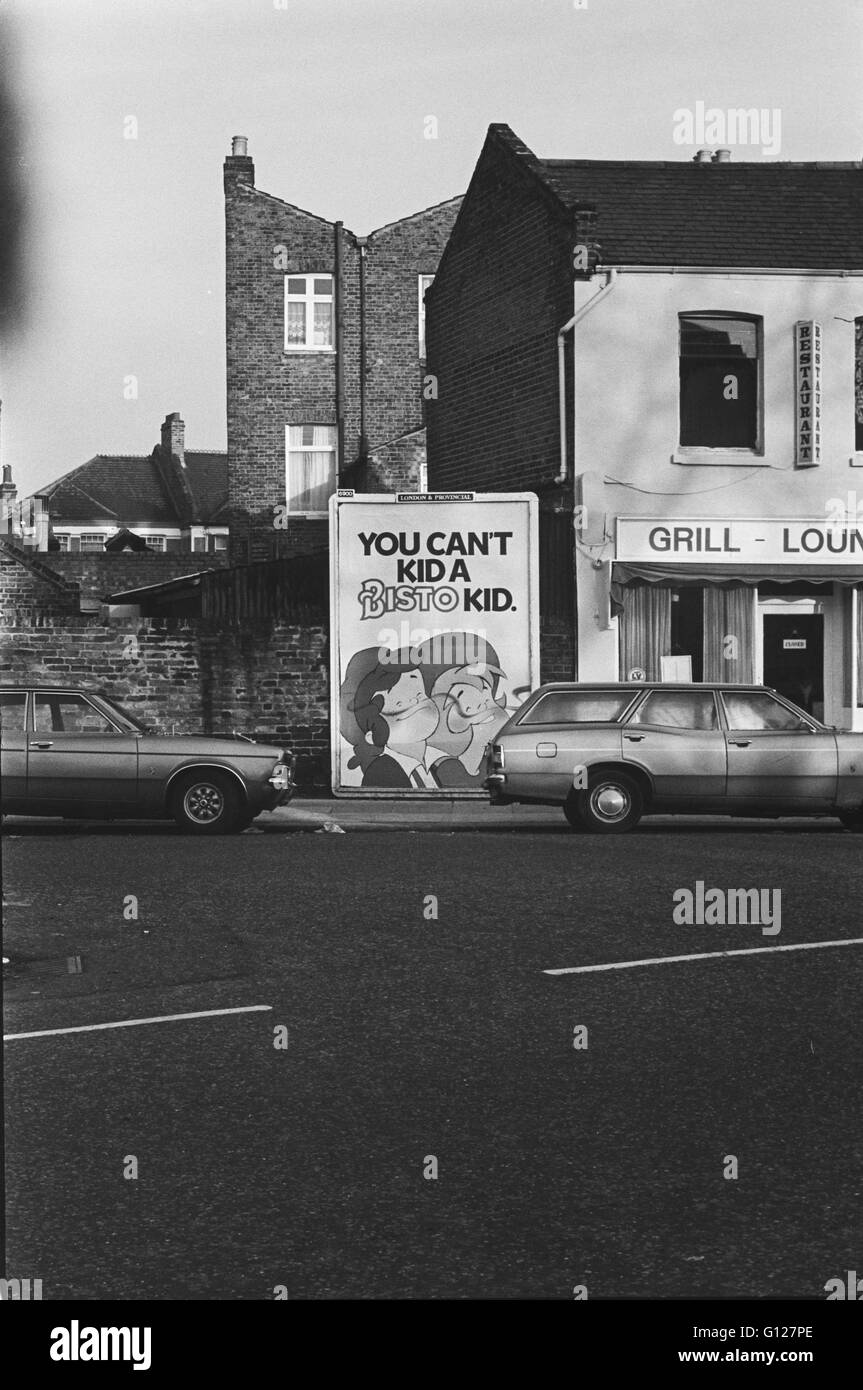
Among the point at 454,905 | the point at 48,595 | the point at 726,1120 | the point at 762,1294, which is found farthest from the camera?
the point at 48,595

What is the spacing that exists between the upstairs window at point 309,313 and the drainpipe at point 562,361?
14382mm

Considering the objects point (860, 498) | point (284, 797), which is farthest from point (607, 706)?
point (860, 498)

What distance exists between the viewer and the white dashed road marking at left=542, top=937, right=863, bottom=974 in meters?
8.94

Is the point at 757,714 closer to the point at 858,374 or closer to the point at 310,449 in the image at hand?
the point at 858,374

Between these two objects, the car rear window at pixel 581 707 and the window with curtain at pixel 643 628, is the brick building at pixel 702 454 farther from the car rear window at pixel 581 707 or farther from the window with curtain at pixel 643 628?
the car rear window at pixel 581 707

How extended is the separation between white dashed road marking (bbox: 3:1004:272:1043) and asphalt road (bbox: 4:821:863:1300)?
2.8 inches

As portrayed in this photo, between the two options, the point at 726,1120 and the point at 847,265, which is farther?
the point at 847,265

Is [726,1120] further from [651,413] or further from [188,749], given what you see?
[651,413]

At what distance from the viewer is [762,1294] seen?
4.21 metres

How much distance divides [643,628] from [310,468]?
1514 cm

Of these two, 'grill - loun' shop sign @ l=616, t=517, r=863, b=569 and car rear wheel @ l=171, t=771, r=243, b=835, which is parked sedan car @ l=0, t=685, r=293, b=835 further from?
'grill - loun' shop sign @ l=616, t=517, r=863, b=569

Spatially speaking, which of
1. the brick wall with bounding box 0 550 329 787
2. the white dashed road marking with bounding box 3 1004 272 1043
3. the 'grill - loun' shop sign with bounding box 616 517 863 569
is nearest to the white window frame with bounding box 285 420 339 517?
the brick wall with bounding box 0 550 329 787

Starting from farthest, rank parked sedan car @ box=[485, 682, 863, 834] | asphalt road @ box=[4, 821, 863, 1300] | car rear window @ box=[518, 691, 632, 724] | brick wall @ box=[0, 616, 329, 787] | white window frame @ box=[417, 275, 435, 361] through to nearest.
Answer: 1. white window frame @ box=[417, 275, 435, 361]
2. brick wall @ box=[0, 616, 329, 787]
3. car rear window @ box=[518, 691, 632, 724]
4. parked sedan car @ box=[485, 682, 863, 834]
5. asphalt road @ box=[4, 821, 863, 1300]

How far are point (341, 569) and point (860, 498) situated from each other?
7.15 metres
